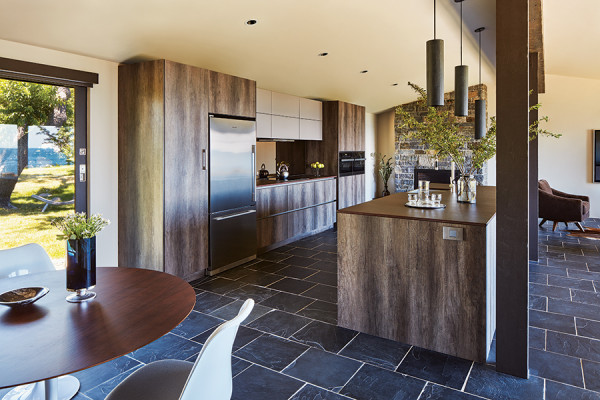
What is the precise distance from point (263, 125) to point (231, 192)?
1555 millimetres

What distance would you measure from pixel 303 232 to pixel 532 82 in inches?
148

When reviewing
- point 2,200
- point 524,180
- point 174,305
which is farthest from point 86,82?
point 524,180

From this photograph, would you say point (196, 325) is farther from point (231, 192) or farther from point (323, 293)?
point (231, 192)

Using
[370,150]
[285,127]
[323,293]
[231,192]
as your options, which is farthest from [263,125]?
[370,150]

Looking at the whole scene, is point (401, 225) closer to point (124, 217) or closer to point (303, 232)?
point (124, 217)

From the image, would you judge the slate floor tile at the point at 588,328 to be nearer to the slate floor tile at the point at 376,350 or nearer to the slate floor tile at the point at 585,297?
the slate floor tile at the point at 585,297

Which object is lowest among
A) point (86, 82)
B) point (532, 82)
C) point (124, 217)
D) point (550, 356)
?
point (550, 356)

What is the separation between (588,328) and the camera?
313 centimetres

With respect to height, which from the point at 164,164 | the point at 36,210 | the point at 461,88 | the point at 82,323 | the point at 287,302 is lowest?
the point at 287,302

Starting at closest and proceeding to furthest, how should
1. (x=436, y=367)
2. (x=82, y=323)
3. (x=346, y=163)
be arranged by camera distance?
1. (x=82, y=323)
2. (x=436, y=367)
3. (x=346, y=163)

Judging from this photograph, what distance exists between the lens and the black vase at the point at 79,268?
1.71 m

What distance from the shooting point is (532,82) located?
532 centimetres

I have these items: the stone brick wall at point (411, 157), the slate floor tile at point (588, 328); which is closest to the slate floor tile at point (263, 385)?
the slate floor tile at point (588, 328)

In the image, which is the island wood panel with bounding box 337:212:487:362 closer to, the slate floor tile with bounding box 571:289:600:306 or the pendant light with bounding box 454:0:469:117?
the pendant light with bounding box 454:0:469:117
